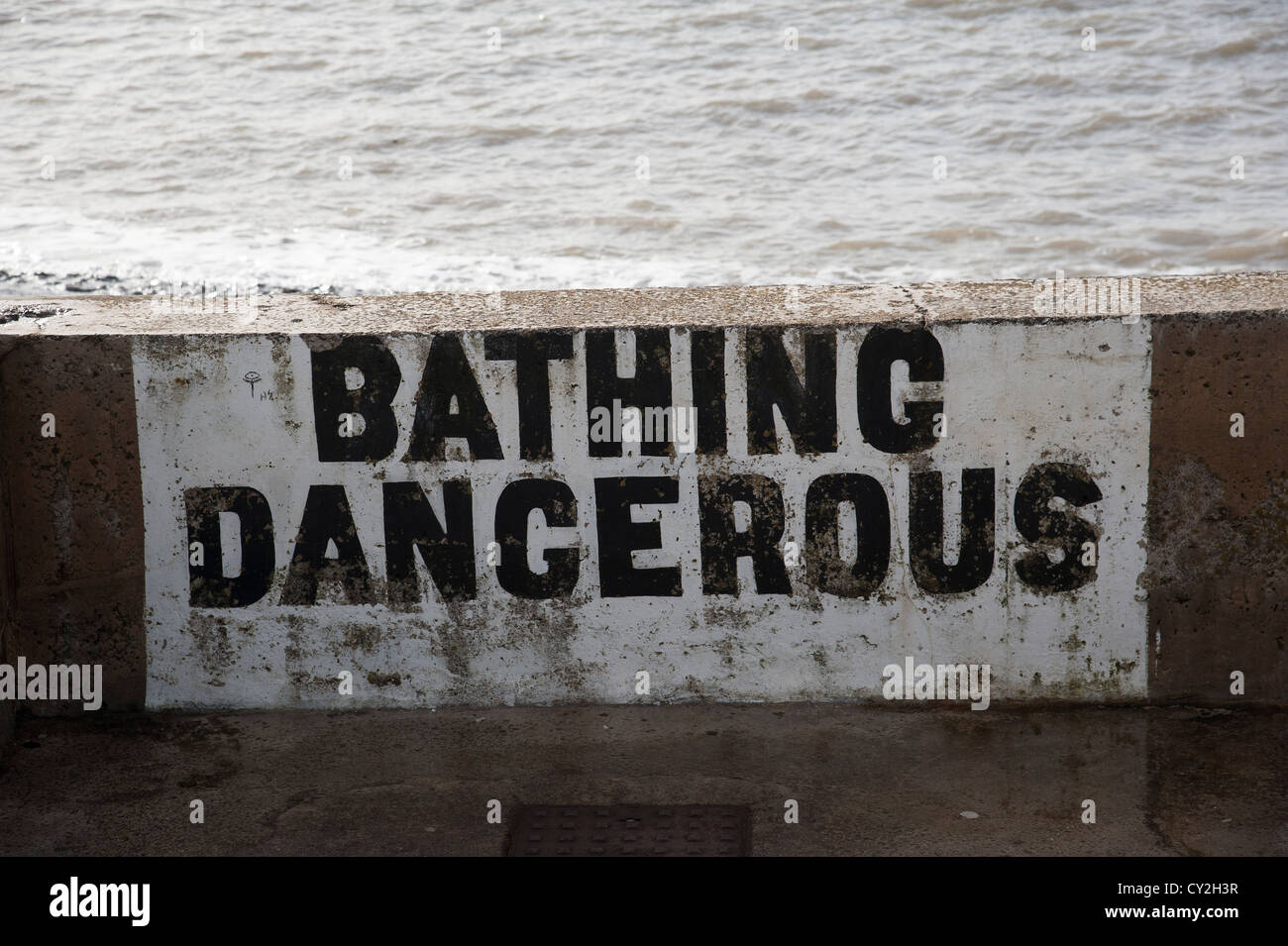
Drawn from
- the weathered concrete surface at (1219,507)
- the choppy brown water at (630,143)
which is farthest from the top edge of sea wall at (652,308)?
the choppy brown water at (630,143)

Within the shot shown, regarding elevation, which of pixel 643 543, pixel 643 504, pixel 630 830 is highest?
pixel 643 504

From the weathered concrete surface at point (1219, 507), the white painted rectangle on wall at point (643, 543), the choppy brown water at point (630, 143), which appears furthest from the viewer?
the choppy brown water at point (630, 143)

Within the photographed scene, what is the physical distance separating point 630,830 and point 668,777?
0.30 metres

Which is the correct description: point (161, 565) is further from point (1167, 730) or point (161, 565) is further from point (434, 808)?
point (1167, 730)

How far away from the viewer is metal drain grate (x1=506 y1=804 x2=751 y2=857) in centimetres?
364

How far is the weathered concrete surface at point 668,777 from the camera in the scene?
3672mm

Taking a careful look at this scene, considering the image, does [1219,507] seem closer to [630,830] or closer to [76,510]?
[630,830]

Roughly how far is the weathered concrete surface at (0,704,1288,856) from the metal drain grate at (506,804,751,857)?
0.05 metres

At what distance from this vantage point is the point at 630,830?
374 centimetres

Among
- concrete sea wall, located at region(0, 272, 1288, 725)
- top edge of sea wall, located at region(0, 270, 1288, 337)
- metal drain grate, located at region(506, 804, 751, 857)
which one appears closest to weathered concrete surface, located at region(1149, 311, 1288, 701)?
concrete sea wall, located at region(0, 272, 1288, 725)

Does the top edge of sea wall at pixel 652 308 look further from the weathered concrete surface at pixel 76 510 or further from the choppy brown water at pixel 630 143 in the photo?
the choppy brown water at pixel 630 143

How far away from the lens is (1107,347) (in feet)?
13.7

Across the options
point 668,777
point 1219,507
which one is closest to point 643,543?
point 668,777

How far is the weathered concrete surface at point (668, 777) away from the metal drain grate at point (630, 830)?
0.05 metres
